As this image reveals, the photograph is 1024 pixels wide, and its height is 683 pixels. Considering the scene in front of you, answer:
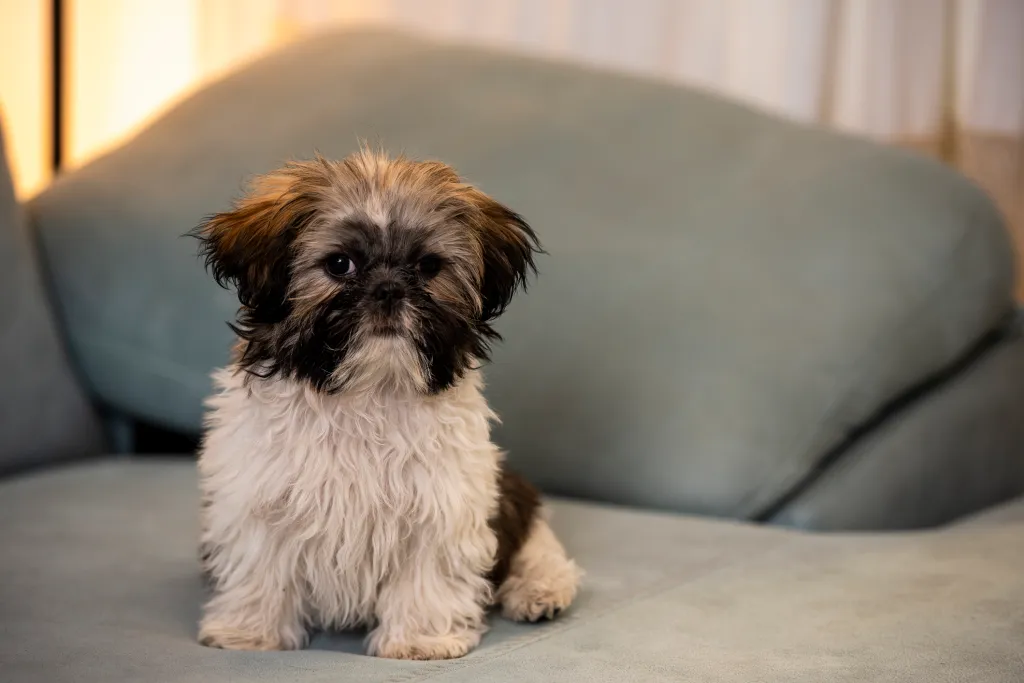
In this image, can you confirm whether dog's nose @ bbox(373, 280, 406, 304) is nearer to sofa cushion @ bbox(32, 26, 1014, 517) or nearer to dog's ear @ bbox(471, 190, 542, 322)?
dog's ear @ bbox(471, 190, 542, 322)

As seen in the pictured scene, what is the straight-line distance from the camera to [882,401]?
2.27 metres

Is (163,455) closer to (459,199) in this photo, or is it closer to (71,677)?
(71,677)

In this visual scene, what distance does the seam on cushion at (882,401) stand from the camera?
2.22 metres

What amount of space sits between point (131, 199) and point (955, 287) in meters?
1.73

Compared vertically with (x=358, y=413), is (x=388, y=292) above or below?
above

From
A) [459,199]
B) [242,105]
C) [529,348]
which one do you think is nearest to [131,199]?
[242,105]

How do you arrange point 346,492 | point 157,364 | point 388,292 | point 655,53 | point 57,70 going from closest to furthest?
point 388,292 → point 346,492 → point 157,364 → point 655,53 → point 57,70

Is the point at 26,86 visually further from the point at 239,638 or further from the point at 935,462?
the point at 935,462

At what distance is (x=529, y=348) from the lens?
227 centimetres

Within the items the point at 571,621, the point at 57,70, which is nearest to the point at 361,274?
the point at 571,621

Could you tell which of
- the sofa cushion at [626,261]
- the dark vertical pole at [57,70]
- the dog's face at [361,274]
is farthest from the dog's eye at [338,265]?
the dark vertical pole at [57,70]

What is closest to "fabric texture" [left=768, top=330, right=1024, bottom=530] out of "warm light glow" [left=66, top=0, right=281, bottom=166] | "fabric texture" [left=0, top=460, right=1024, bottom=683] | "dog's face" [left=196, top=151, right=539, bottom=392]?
"fabric texture" [left=0, top=460, right=1024, bottom=683]

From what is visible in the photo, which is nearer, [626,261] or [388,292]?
[388,292]

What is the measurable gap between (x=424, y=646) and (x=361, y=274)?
0.48 m
